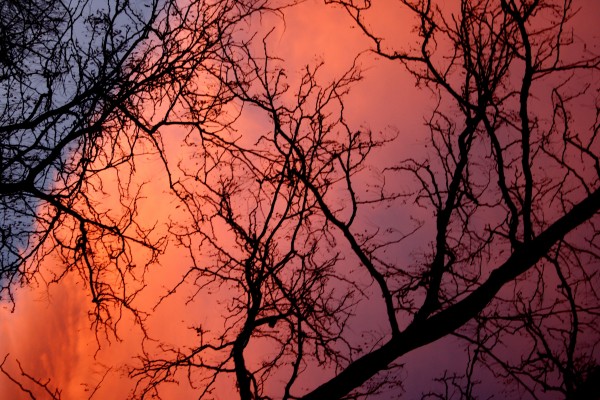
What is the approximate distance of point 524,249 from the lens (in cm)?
564

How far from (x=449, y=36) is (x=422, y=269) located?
3.20 m

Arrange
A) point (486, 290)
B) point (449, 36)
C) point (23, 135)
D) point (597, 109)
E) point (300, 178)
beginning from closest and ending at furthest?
point (486, 290) < point (23, 135) < point (597, 109) < point (449, 36) < point (300, 178)

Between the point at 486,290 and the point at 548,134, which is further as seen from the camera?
the point at 548,134

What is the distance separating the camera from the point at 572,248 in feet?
21.0

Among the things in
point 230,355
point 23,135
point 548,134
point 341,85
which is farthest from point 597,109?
point 23,135

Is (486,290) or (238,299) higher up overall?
(238,299)

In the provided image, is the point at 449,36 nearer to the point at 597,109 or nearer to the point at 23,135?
the point at 597,109

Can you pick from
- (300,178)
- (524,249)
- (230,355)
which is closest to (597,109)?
(524,249)

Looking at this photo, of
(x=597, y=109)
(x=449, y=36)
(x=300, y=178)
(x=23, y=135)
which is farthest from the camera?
(x=300, y=178)

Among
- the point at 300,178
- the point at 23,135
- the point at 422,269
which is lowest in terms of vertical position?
the point at 422,269

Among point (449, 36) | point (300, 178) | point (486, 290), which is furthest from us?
point (300, 178)

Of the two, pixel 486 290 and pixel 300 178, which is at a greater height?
pixel 300 178

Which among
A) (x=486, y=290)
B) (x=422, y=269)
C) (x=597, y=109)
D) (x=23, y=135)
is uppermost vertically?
(x=23, y=135)

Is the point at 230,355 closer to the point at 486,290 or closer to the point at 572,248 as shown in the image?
the point at 486,290
